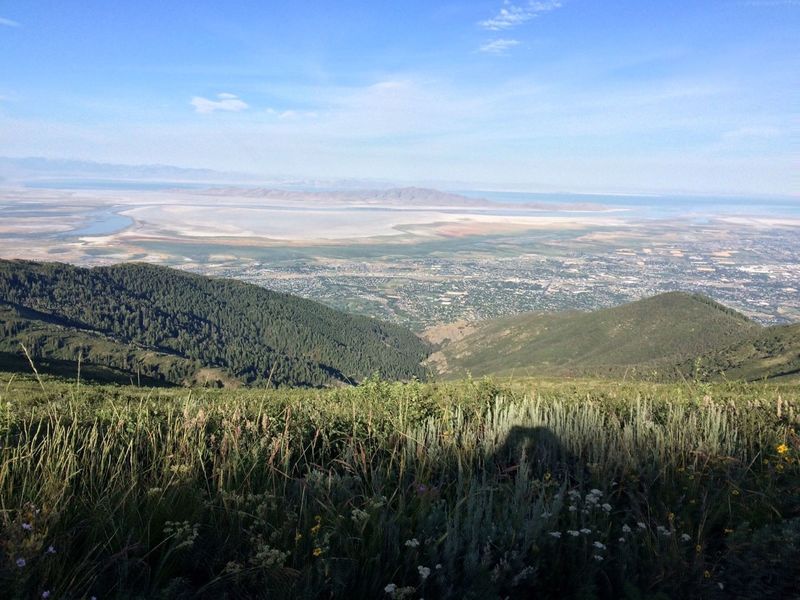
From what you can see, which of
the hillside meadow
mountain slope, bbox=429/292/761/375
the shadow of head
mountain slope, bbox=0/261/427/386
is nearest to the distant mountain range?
mountain slope, bbox=0/261/427/386

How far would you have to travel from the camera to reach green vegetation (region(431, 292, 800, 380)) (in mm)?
106694

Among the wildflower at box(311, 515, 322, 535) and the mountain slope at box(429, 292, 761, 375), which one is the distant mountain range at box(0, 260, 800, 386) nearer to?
the mountain slope at box(429, 292, 761, 375)

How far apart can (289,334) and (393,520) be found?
173 meters

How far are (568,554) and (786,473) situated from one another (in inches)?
102

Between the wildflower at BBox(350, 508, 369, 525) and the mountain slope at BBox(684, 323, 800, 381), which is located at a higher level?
the wildflower at BBox(350, 508, 369, 525)

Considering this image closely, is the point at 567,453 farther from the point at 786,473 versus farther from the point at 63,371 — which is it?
the point at 63,371

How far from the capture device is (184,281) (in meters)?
184

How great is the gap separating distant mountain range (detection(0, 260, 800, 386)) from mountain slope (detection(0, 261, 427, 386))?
368 mm

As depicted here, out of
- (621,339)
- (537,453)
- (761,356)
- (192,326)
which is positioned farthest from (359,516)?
(192,326)

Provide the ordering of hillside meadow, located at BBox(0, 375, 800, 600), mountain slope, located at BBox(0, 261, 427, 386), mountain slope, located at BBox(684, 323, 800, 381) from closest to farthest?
hillside meadow, located at BBox(0, 375, 800, 600)
mountain slope, located at BBox(684, 323, 800, 381)
mountain slope, located at BBox(0, 261, 427, 386)

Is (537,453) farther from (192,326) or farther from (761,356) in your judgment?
(192,326)

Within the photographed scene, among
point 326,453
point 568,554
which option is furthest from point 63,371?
point 568,554

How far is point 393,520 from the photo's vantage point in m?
3.12

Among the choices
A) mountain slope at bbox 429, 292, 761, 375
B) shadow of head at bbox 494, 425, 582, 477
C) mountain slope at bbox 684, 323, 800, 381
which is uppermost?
shadow of head at bbox 494, 425, 582, 477
